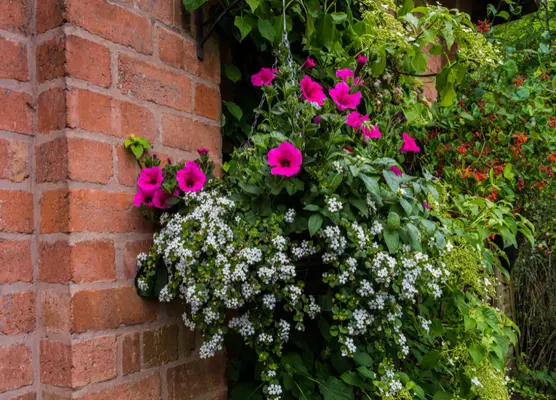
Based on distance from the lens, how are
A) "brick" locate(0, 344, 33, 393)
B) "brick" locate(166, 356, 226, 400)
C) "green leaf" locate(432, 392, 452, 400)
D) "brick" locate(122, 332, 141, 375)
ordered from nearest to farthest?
"brick" locate(0, 344, 33, 393), "brick" locate(122, 332, 141, 375), "brick" locate(166, 356, 226, 400), "green leaf" locate(432, 392, 452, 400)

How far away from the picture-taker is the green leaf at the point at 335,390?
129 cm

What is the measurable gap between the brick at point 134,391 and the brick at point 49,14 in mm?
748

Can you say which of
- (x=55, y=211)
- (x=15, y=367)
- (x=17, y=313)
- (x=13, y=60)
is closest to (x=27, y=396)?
(x=15, y=367)

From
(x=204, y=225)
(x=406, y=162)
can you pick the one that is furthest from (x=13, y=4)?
(x=406, y=162)

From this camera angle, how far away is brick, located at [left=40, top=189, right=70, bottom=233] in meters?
1.07

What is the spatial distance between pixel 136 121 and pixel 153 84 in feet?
0.36

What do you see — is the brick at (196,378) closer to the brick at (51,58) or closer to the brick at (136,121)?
the brick at (136,121)

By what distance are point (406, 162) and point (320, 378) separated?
4.87 feet

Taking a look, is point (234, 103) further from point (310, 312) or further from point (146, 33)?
point (310, 312)

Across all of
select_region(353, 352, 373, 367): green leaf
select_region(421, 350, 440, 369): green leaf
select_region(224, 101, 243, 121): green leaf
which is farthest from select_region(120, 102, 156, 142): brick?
select_region(421, 350, 440, 369): green leaf

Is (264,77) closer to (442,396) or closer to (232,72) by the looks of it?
(232,72)

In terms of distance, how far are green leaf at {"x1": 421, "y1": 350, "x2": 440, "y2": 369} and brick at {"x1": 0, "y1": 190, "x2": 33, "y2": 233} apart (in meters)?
1.09

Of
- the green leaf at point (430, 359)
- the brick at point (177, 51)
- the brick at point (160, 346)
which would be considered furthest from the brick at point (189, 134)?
the green leaf at point (430, 359)

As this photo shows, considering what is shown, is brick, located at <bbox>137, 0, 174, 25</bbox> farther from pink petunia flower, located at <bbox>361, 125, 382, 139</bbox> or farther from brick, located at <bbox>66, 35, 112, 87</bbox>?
pink petunia flower, located at <bbox>361, 125, 382, 139</bbox>
